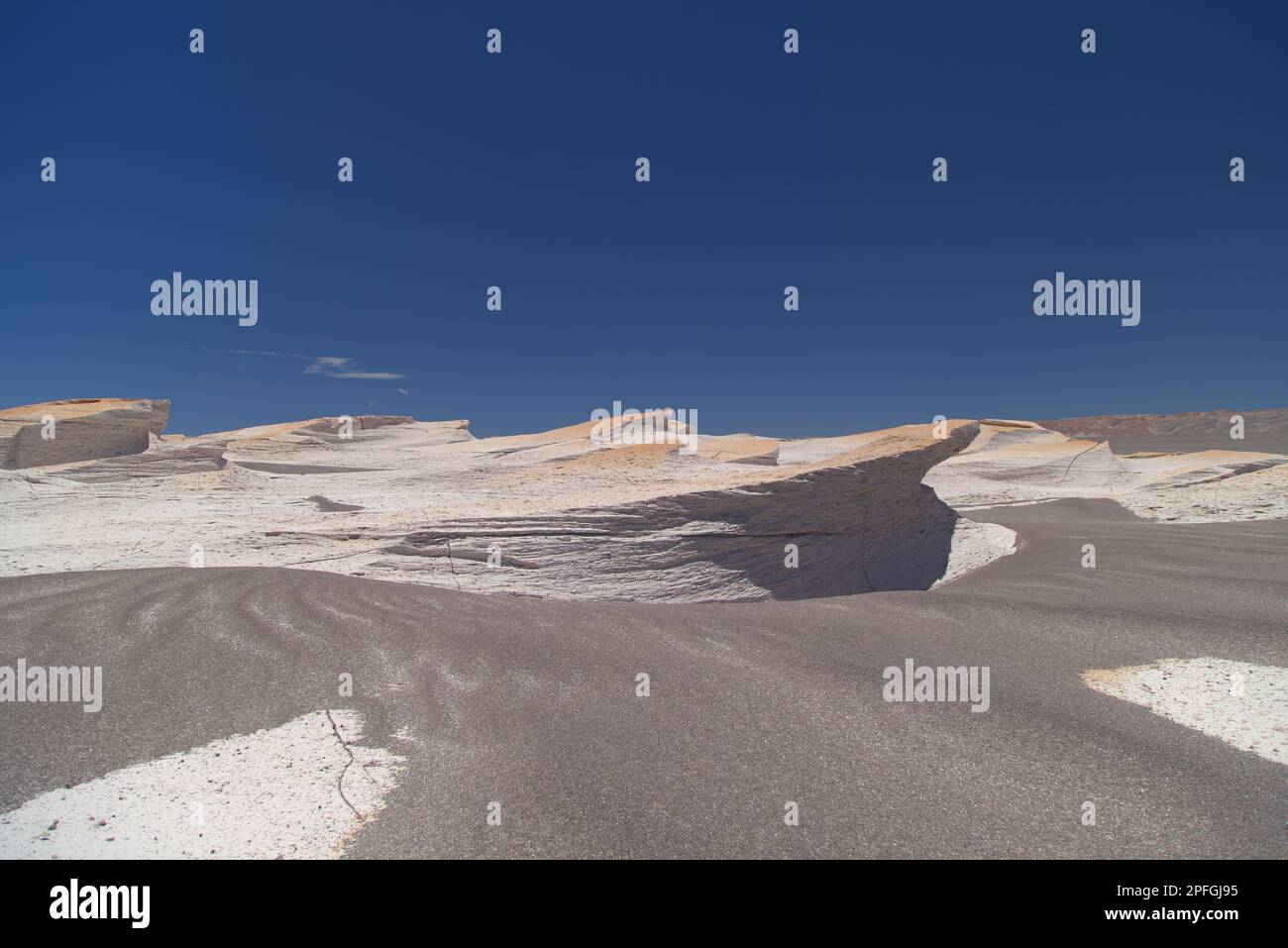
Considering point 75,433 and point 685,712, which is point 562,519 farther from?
point 75,433

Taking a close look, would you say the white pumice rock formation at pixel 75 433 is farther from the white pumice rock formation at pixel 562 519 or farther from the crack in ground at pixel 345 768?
the crack in ground at pixel 345 768

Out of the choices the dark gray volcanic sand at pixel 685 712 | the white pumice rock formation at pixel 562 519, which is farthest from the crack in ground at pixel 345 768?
the white pumice rock formation at pixel 562 519

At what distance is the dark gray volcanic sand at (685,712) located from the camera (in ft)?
9.17

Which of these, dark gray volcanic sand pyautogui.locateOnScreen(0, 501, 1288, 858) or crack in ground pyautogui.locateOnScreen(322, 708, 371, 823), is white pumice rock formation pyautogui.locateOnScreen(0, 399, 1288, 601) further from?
crack in ground pyautogui.locateOnScreen(322, 708, 371, 823)

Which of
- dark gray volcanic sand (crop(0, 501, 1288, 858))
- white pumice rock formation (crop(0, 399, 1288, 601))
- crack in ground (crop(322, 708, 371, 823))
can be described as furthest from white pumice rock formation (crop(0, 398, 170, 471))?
crack in ground (crop(322, 708, 371, 823))

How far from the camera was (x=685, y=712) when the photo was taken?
3998 mm

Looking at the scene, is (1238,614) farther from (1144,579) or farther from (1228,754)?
(1228,754)

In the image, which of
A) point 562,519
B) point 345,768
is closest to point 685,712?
point 345,768

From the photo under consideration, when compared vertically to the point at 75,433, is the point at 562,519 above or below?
below

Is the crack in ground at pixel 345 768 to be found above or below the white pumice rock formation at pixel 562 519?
below

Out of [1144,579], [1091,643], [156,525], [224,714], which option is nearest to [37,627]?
[224,714]

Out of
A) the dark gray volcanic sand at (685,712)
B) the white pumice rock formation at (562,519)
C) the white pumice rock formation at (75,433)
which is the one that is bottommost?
the dark gray volcanic sand at (685,712)

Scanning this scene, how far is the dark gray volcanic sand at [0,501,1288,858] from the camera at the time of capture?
9.17ft
